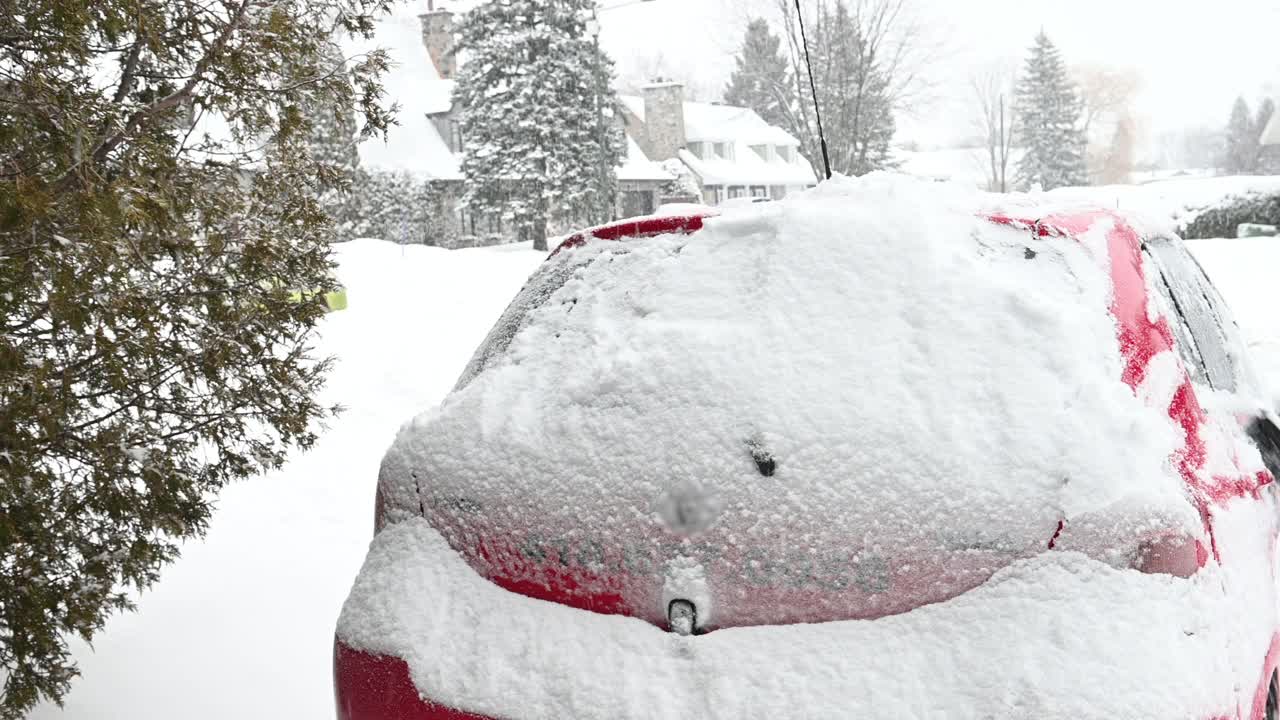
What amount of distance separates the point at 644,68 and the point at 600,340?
8738cm

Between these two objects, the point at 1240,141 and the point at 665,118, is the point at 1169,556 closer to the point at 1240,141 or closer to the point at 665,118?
the point at 665,118

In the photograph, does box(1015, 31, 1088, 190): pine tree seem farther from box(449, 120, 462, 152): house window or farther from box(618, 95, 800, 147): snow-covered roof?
box(449, 120, 462, 152): house window

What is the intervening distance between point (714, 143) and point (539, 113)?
2022cm

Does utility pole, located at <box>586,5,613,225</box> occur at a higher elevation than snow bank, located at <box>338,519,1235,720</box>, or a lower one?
higher

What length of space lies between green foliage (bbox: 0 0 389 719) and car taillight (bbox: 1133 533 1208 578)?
267 cm

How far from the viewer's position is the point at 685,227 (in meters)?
2.67

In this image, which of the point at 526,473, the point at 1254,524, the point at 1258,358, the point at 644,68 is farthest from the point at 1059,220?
the point at 644,68

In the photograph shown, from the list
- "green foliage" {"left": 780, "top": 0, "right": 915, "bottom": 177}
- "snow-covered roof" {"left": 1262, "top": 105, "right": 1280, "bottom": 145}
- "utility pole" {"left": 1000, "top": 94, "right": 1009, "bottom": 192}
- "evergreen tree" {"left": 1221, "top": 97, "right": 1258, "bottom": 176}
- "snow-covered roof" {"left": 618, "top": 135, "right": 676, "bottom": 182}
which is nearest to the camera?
"green foliage" {"left": 780, "top": 0, "right": 915, "bottom": 177}

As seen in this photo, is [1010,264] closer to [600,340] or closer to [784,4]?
[600,340]

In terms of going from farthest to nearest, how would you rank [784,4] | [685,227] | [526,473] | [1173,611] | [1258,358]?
1. [784,4]
2. [1258,358]
3. [685,227]
4. [526,473]
5. [1173,611]

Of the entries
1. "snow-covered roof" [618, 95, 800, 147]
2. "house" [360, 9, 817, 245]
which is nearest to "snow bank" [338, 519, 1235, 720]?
A: "house" [360, 9, 817, 245]

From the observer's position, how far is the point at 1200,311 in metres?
3.25

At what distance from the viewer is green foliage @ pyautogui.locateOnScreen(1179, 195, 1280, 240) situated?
27203 mm

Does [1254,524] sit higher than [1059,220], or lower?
lower
